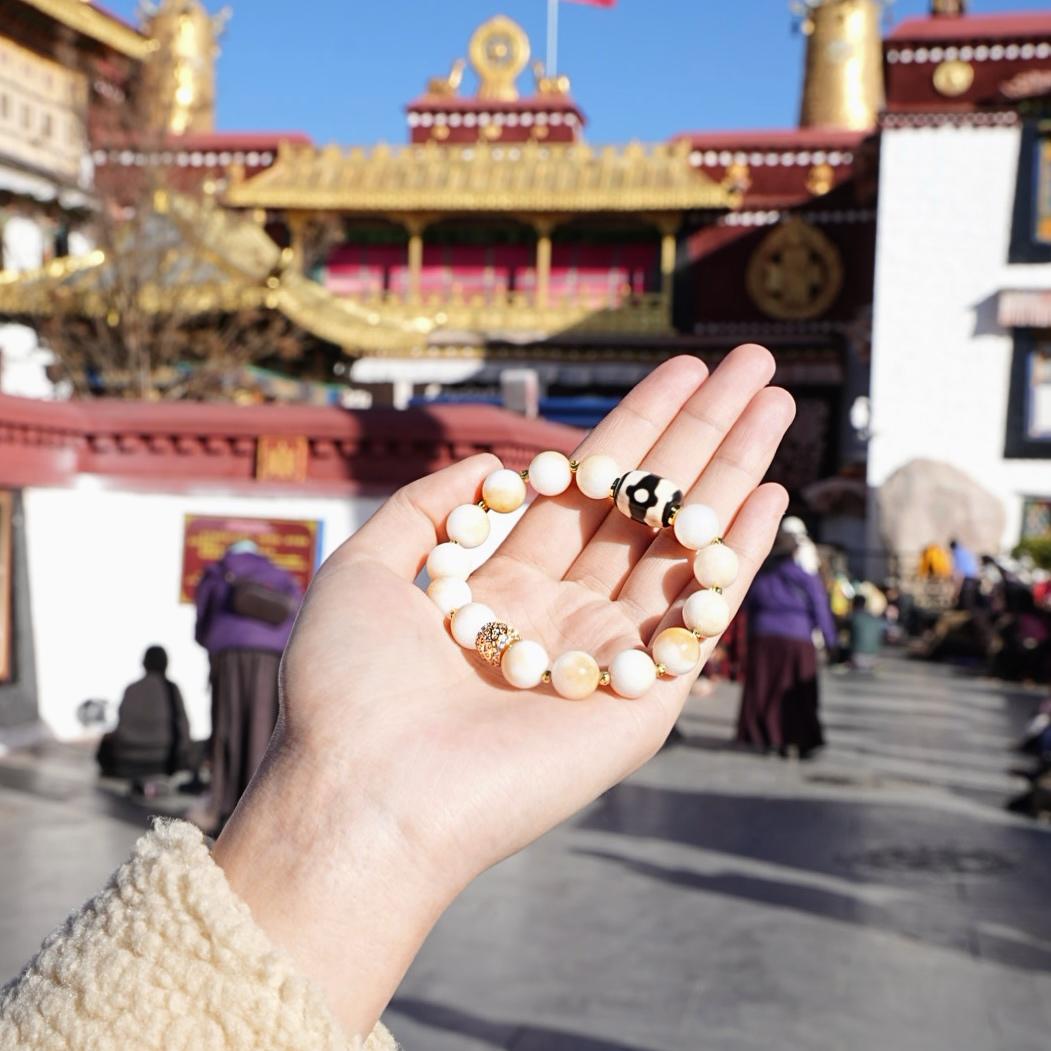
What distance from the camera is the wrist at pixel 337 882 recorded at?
1.62m

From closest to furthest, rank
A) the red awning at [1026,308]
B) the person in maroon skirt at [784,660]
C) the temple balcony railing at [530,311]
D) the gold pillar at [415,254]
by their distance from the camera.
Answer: the person in maroon skirt at [784,660] → the red awning at [1026,308] → the temple balcony railing at [530,311] → the gold pillar at [415,254]

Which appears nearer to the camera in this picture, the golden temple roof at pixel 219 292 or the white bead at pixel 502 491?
the white bead at pixel 502 491

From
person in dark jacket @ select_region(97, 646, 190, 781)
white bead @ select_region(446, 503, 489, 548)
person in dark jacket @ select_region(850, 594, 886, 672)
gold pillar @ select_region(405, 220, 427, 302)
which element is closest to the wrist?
white bead @ select_region(446, 503, 489, 548)

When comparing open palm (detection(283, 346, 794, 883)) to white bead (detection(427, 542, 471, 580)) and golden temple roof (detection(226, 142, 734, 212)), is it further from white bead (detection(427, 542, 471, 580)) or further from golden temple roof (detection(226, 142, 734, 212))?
golden temple roof (detection(226, 142, 734, 212))

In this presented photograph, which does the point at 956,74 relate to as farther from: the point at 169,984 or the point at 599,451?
the point at 169,984

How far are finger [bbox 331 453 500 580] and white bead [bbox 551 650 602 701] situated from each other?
0.31 meters

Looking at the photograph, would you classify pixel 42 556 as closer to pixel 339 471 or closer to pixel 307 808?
pixel 339 471

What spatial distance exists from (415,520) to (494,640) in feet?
0.85

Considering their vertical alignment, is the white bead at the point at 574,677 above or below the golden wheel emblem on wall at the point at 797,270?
below

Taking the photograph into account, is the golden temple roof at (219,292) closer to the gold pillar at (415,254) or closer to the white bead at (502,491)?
the white bead at (502,491)

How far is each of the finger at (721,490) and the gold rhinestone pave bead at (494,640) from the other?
287 millimetres

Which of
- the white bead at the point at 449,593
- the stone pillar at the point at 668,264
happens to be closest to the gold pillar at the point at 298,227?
the stone pillar at the point at 668,264

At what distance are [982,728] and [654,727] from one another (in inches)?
431

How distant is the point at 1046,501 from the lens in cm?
2467
